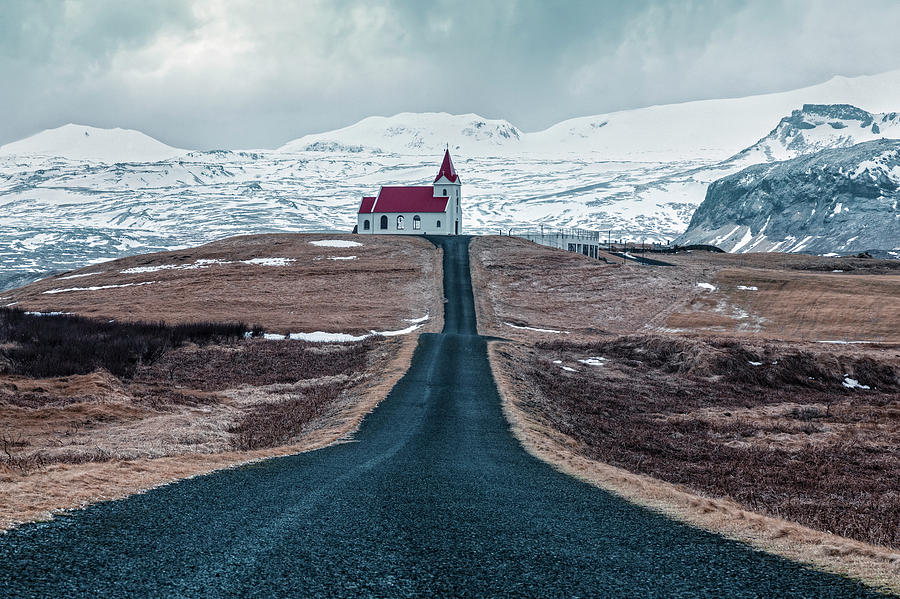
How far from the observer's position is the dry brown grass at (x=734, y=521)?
33.3 ft

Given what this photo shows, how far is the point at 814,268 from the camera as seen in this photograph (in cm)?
10525

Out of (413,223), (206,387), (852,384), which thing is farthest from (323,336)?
(413,223)

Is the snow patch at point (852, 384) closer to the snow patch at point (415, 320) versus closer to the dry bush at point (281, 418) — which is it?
the dry bush at point (281, 418)

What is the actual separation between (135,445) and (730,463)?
16.6m

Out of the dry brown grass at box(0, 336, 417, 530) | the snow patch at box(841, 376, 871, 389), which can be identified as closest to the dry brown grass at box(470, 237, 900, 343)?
the snow patch at box(841, 376, 871, 389)

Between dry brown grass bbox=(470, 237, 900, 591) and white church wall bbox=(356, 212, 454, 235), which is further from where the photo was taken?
white church wall bbox=(356, 212, 454, 235)

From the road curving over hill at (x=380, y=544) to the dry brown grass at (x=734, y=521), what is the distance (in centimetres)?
46

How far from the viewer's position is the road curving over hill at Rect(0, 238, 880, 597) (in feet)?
29.4

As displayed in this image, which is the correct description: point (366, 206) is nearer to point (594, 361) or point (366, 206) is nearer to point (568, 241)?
point (568, 241)

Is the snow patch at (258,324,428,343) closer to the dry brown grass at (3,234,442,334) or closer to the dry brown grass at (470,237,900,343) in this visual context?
the dry brown grass at (3,234,442,334)

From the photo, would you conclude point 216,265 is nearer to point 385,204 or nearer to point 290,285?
point 290,285

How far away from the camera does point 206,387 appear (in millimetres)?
33875

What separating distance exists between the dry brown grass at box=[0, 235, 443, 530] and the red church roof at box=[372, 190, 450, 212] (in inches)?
1341

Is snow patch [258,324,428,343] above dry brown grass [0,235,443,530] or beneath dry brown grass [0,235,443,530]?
beneath
